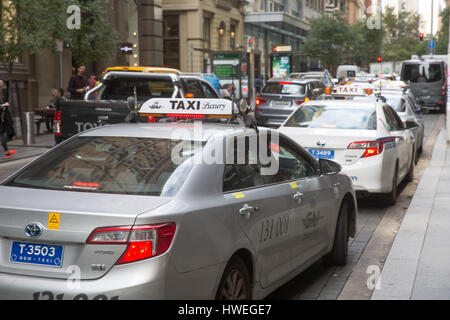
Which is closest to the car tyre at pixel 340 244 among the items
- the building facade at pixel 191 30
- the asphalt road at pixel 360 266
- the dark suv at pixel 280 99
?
the asphalt road at pixel 360 266

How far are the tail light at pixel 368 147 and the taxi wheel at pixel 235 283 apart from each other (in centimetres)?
532

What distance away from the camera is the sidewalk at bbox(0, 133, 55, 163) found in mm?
15773

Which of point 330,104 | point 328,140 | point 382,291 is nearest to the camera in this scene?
point 382,291

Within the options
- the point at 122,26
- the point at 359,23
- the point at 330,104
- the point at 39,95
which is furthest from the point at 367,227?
the point at 359,23

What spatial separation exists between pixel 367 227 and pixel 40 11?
12.7 m

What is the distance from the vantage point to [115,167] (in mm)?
4602

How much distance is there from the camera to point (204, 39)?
43625 millimetres

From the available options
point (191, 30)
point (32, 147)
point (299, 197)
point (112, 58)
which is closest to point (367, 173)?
point (299, 197)

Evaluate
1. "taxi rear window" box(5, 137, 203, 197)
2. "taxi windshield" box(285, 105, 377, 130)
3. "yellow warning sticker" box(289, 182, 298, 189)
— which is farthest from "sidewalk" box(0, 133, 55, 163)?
"yellow warning sticker" box(289, 182, 298, 189)

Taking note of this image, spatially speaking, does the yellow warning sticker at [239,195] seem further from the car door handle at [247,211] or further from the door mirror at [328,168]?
the door mirror at [328,168]

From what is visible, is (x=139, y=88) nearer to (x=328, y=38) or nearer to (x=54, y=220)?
(x=54, y=220)

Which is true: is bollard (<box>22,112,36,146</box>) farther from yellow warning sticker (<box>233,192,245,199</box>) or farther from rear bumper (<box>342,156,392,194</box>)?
yellow warning sticker (<box>233,192,245,199</box>)

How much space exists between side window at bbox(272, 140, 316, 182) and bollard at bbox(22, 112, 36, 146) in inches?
506
